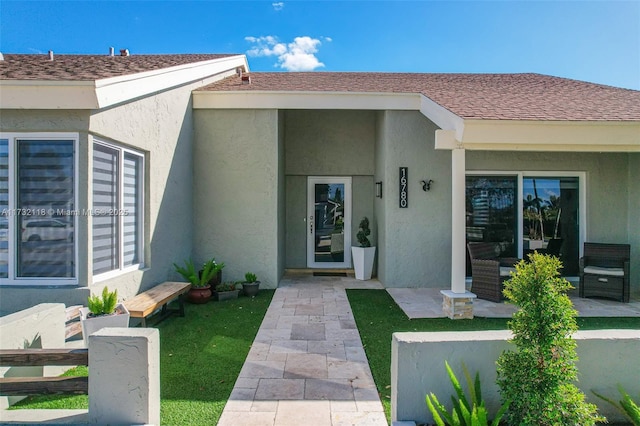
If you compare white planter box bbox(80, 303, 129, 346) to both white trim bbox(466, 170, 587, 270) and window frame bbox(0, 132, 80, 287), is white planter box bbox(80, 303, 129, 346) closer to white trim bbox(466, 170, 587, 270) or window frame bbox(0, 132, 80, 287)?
window frame bbox(0, 132, 80, 287)

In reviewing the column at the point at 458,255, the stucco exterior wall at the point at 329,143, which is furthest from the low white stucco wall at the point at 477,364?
the stucco exterior wall at the point at 329,143

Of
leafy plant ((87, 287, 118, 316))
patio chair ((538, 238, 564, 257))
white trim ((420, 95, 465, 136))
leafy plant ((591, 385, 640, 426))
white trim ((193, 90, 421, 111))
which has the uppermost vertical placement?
white trim ((193, 90, 421, 111))

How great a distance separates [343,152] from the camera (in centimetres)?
1024

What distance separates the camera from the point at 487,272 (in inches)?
281

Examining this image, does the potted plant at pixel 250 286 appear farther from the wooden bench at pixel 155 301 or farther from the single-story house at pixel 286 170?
the wooden bench at pixel 155 301

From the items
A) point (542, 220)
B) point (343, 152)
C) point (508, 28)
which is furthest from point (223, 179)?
point (508, 28)

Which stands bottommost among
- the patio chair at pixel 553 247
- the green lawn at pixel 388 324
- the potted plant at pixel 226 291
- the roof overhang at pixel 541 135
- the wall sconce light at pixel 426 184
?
the green lawn at pixel 388 324

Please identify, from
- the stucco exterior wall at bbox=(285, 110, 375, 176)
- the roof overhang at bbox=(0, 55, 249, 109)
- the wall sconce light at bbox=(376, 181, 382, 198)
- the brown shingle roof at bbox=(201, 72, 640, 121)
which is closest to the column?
the brown shingle roof at bbox=(201, 72, 640, 121)

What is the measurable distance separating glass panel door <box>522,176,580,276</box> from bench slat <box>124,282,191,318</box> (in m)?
7.36

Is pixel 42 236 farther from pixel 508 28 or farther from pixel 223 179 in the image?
pixel 508 28

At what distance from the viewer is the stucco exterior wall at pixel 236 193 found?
832 centimetres

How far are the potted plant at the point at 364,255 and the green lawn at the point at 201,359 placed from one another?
2.89m

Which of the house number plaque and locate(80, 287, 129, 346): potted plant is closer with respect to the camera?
locate(80, 287, 129, 346): potted plant

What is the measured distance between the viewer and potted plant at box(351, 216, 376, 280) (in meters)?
9.19
